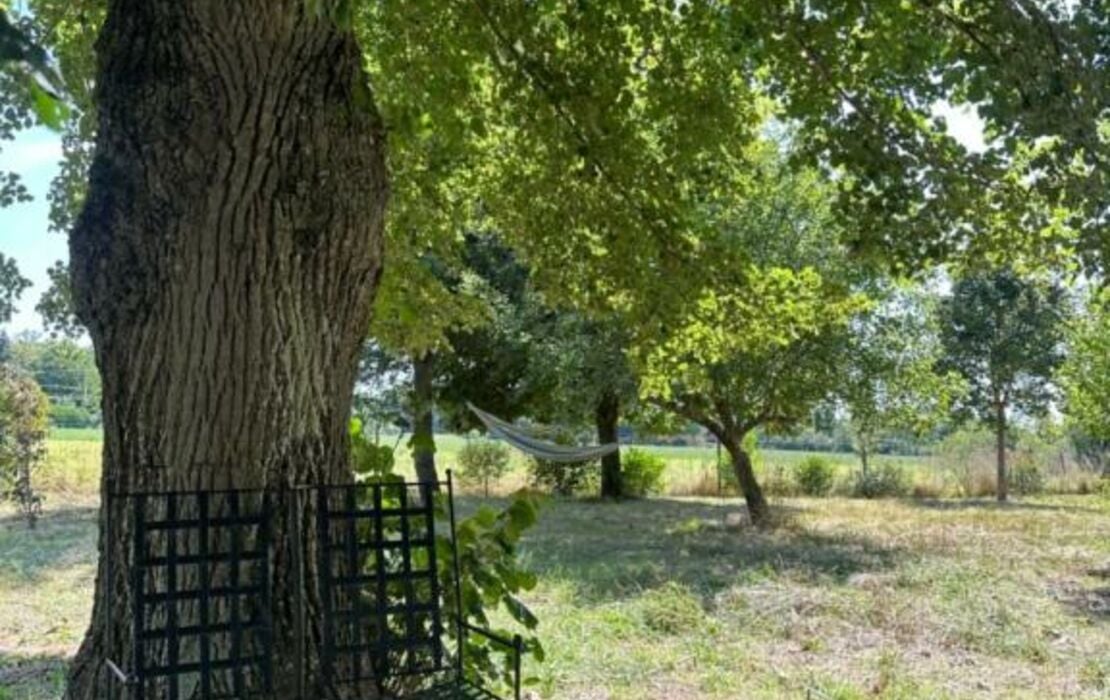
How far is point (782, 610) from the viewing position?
5.47 m

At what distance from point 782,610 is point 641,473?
33.8 ft

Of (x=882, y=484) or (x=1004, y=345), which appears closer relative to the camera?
(x=882, y=484)

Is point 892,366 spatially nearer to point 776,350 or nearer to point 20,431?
point 776,350

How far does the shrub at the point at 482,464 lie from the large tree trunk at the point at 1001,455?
7795 millimetres

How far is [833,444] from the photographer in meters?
21.8

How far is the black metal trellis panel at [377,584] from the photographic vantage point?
2242 mm

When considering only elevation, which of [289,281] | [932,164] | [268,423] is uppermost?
[932,164]

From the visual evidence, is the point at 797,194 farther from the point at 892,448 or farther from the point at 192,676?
the point at 892,448

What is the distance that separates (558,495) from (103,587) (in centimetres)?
1331

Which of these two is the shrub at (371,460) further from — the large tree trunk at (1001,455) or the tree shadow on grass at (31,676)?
the large tree trunk at (1001,455)

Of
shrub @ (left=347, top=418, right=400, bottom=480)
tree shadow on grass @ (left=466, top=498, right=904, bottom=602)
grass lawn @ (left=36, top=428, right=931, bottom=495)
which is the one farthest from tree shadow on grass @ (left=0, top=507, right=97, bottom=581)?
shrub @ (left=347, top=418, right=400, bottom=480)

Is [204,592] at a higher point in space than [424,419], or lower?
lower

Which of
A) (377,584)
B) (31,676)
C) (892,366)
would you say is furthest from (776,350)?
(377,584)

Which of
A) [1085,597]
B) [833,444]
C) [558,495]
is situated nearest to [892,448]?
[833,444]
